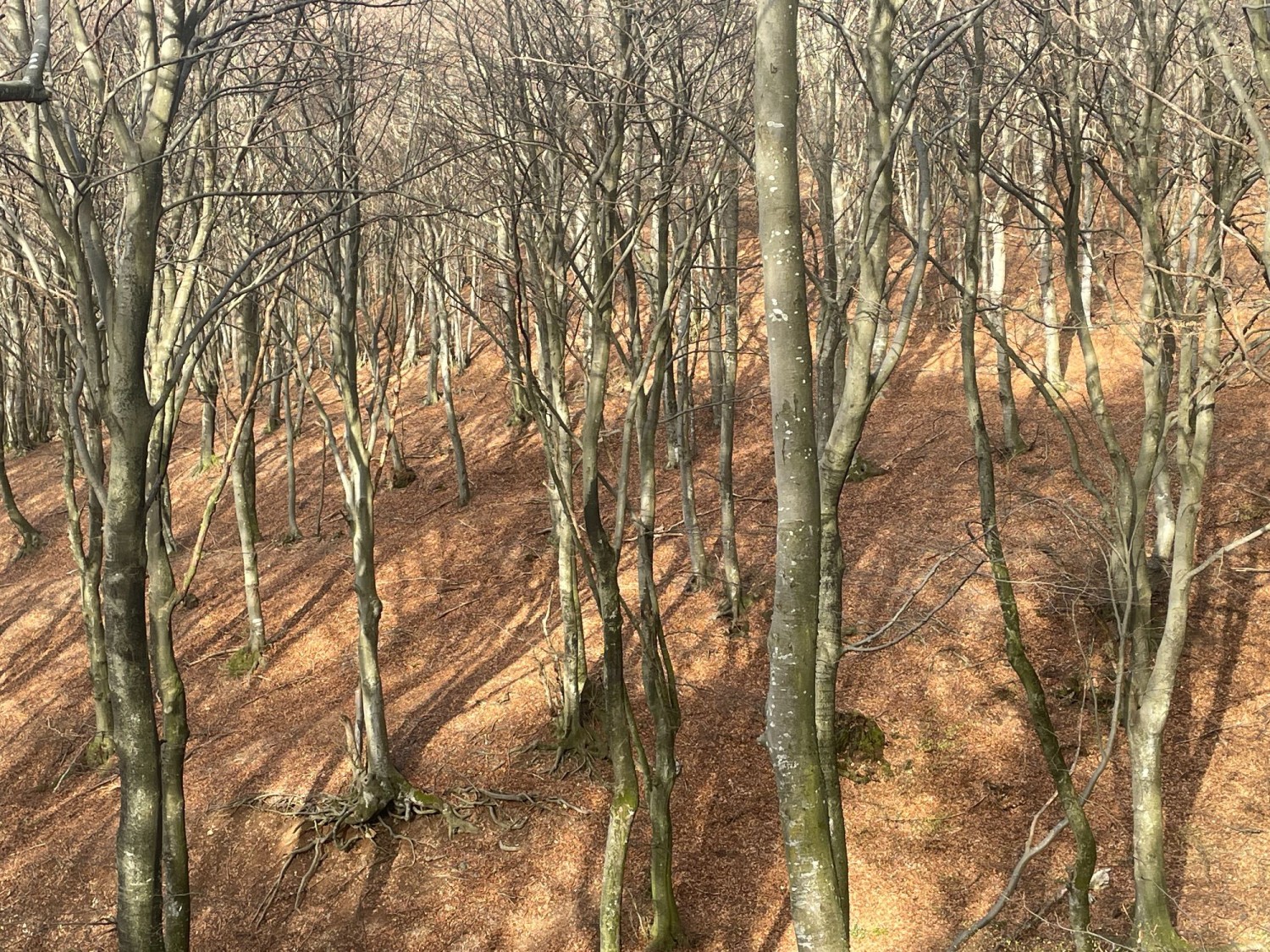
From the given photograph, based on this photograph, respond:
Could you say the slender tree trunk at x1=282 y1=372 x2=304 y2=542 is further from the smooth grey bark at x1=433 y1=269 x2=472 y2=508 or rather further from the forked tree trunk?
the forked tree trunk

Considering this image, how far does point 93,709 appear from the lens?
1370cm

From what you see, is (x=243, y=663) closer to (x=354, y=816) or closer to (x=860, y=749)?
(x=354, y=816)

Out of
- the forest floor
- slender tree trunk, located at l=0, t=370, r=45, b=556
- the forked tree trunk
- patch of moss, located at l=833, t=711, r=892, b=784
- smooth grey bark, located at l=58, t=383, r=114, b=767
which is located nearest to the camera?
the forked tree trunk

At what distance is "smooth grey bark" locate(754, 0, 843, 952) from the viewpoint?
3.70 metres

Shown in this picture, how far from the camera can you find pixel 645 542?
Answer: 858 cm

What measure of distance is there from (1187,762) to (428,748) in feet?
26.5

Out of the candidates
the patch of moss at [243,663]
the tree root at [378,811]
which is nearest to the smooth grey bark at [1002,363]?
the tree root at [378,811]

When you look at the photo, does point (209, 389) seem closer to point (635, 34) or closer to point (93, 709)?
point (93, 709)

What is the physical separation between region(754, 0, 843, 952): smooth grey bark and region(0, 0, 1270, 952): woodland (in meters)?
0.02

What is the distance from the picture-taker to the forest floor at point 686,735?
29.0 feet

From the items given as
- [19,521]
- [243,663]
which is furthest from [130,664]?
[19,521]

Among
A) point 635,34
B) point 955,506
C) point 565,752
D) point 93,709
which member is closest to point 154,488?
point 635,34

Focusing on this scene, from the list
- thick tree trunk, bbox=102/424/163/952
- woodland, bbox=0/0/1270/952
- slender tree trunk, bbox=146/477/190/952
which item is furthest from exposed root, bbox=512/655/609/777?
thick tree trunk, bbox=102/424/163/952

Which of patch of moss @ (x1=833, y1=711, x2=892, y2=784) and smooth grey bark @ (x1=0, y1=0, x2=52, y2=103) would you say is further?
patch of moss @ (x1=833, y1=711, x2=892, y2=784)
